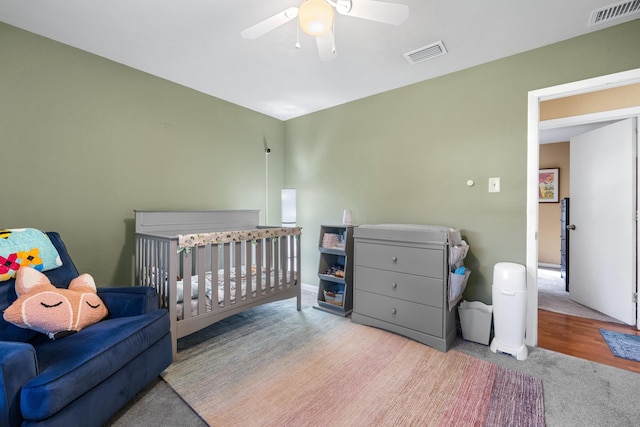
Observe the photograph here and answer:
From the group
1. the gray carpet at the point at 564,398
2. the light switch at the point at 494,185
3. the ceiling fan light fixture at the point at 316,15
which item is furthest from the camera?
the light switch at the point at 494,185

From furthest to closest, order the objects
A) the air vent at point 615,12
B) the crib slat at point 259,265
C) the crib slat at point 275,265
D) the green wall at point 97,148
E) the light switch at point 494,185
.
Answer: the crib slat at point 275,265 < the crib slat at point 259,265 < the light switch at point 494,185 < the green wall at point 97,148 < the air vent at point 615,12

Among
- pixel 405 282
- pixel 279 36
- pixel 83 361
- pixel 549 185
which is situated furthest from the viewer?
pixel 549 185

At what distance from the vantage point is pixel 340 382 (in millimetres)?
1795

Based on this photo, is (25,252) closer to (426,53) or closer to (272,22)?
(272,22)

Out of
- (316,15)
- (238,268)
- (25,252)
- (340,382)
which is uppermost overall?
(316,15)

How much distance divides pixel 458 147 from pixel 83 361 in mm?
2974

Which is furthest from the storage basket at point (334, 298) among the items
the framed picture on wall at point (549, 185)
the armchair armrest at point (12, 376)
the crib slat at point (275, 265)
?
the framed picture on wall at point (549, 185)

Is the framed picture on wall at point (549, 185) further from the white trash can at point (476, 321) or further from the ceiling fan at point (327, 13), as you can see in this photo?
the ceiling fan at point (327, 13)

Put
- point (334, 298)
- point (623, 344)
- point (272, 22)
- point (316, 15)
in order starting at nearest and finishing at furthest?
point (316, 15) → point (272, 22) → point (623, 344) → point (334, 298)

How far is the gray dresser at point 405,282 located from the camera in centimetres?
221

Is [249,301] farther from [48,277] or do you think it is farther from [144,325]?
[48,277]

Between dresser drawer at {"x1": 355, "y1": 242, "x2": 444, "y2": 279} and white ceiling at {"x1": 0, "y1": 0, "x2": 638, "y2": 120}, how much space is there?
1.60m

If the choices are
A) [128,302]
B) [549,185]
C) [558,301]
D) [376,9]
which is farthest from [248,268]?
[549,185]

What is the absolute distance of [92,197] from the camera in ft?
7.82
